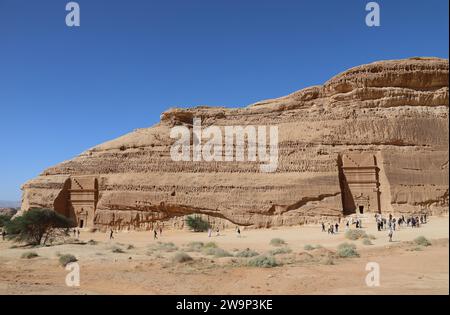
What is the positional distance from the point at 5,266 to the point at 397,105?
115 ft

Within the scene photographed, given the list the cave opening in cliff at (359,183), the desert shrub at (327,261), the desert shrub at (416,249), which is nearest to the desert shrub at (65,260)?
the desert shrub at (327,261)

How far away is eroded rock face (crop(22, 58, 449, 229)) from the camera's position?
33.1 metres

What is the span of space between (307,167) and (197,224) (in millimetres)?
11302

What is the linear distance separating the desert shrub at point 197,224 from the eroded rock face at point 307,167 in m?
0.97

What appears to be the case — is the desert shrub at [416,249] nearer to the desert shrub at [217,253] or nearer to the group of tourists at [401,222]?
the desert shrub at [217,253]

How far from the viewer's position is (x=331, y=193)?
109ft

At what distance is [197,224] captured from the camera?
3412cm

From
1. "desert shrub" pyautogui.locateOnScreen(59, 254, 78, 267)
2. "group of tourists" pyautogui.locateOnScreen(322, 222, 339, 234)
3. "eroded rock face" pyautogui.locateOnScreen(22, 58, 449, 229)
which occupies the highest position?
"eroded rock face" pyautogui.locateOnScreen(22, 58, 449, 229)

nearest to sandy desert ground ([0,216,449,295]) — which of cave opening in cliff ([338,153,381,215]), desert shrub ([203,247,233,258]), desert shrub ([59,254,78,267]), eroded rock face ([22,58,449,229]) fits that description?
desert shrub ([59,254,78,267])

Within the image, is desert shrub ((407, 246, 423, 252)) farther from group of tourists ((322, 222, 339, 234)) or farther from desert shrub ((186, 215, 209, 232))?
desert shrub ((186, 215, 209, 232))

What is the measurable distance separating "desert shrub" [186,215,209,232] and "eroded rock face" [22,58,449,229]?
3.19 feet

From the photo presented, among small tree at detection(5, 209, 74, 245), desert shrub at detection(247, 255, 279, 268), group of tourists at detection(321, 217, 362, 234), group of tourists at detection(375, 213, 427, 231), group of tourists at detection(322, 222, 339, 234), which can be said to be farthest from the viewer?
group of tourists at detection(321, 217, 362, 234)

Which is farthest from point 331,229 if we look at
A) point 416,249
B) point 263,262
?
point 263,262
